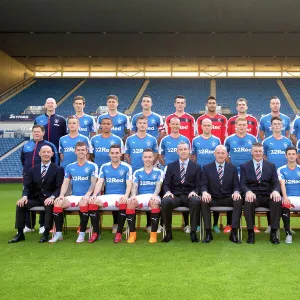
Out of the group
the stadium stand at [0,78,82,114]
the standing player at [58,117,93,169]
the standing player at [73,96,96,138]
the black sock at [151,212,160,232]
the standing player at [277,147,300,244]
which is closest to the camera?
the black sock at [151,212,160,232]

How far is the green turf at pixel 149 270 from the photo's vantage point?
10.3ft

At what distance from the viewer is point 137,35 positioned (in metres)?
21.9

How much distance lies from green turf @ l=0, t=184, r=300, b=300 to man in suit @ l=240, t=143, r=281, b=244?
1.50 ft

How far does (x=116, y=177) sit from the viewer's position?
572cm

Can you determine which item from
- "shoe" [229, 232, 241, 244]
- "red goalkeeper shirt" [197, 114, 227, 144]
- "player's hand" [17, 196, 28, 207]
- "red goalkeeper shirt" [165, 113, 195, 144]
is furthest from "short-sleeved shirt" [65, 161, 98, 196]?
"red goalkeeper shirt" [197, 114, 227, 144]

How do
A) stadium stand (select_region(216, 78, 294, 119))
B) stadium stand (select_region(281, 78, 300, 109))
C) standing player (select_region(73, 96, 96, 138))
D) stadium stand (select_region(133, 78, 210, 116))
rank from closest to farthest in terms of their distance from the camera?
standing player (select_region(73, 96, 96, 138)) < stadium stand (select_region(216, 78, 294, 119)) < stadium stand (select_region(133, 78, 210, 116)) < stadium stand (select_region(281, 78, 300, 109))

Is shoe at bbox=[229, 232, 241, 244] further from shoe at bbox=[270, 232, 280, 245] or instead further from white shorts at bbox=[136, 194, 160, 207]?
white shorts at bbox=[136, 194, 160, 207]

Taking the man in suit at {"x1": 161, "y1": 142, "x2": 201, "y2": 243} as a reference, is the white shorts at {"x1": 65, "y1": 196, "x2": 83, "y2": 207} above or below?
below

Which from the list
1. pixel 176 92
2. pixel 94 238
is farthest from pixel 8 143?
pixel 94 238

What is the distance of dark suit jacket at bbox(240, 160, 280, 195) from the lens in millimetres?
5414

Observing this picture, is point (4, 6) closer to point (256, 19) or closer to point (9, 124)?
point (9, 124)

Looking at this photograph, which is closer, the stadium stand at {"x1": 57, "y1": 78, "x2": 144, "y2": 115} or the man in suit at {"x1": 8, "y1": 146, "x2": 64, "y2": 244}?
the man in suit at {"x1": 8, "y1": 146, "x2": 64, "y2": 244}

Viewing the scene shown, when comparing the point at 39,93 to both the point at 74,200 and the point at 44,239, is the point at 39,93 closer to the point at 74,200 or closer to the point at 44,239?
the point at 74,200

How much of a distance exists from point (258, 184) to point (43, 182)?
292 cm
